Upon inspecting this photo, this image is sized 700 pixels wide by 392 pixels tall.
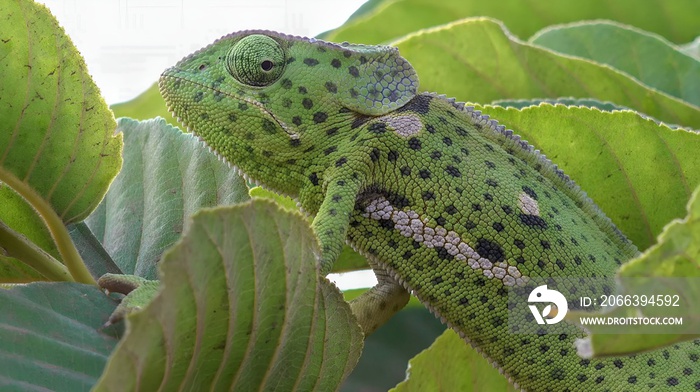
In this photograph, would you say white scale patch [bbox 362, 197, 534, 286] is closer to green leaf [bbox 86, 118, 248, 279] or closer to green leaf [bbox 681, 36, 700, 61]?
green leaf [bbox 86, 118, 248, 279]

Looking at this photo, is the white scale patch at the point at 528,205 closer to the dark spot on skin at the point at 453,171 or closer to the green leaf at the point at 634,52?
the dark spot on skin at the point at 453,171

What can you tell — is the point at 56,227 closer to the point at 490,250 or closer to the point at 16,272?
the point at 16,272

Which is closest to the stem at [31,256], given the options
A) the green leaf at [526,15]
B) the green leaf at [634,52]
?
the green leaf at [526,15]

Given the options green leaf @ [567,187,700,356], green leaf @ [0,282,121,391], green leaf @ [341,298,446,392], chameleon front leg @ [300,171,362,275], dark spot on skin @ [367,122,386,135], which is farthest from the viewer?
green leaf @ [341,298,446,392]

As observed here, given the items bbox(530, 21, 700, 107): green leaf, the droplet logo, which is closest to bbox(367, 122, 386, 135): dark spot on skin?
the droplet logo

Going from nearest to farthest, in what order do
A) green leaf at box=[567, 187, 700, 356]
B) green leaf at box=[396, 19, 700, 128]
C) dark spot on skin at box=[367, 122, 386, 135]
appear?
green leaf at box=[567, 187, 700, 356], dark spot on skin at box=[367, 122, 386, 135], green leaf at box=[396, 19, 700, 128]

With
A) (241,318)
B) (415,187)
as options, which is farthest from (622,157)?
(241,318)

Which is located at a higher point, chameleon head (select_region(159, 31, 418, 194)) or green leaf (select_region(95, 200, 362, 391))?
chameleon head (select_region(159, 31, 418, 194))

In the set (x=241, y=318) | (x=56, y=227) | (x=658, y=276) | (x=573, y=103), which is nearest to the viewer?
(x=658, y=276)
